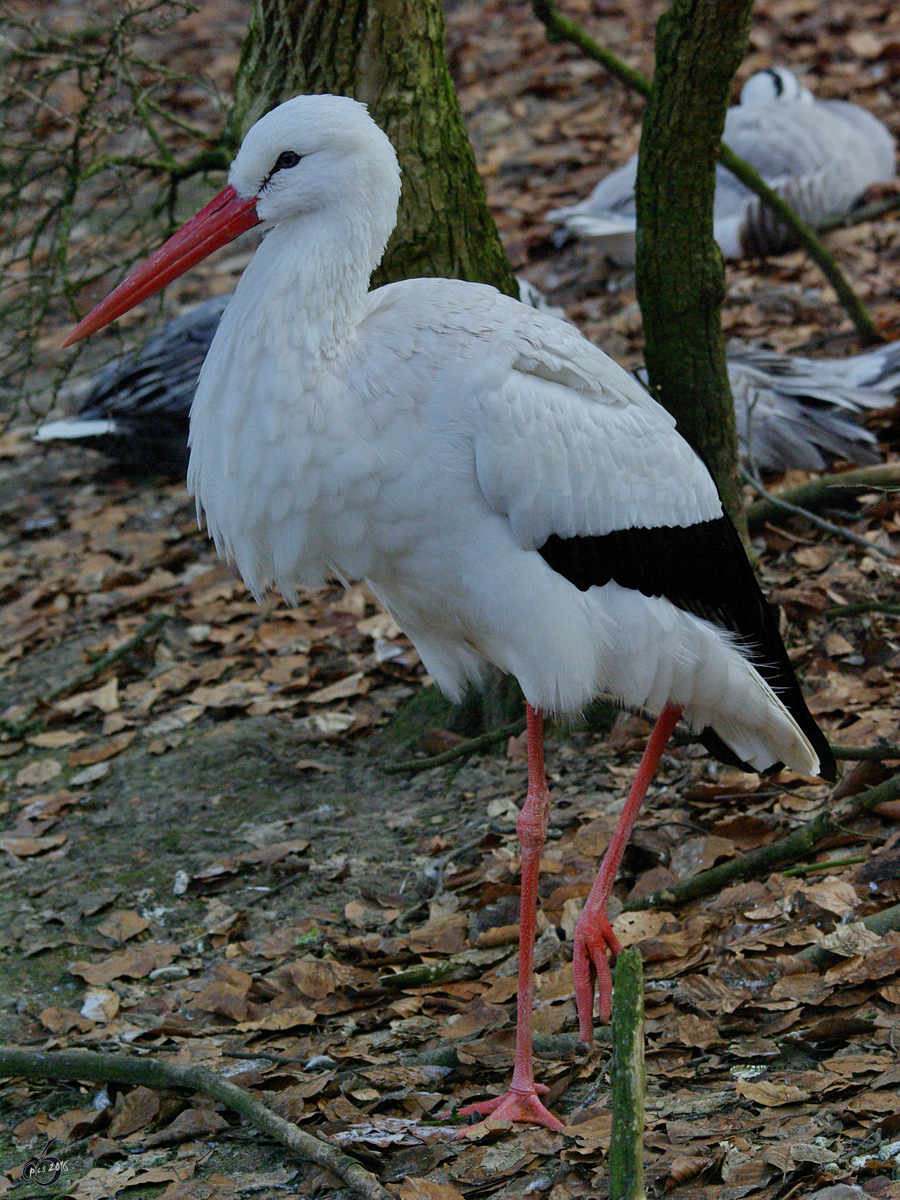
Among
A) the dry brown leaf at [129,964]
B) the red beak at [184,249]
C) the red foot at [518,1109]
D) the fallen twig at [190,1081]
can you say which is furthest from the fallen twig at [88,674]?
the red foot at [518,1109]

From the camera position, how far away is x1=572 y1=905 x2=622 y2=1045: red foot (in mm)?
3105

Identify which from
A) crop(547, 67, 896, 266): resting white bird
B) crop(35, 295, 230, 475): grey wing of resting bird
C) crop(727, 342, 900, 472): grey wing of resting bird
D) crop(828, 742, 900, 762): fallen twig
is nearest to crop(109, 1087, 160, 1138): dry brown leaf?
crop(828, 742, 900, 762): fallen twig

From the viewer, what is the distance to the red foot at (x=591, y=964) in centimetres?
311

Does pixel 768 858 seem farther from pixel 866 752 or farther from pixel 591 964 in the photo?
pixel 591 964

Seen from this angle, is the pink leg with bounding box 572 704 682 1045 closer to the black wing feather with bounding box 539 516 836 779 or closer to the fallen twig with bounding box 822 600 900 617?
the black wing feather with bounding box 539 516 836 779


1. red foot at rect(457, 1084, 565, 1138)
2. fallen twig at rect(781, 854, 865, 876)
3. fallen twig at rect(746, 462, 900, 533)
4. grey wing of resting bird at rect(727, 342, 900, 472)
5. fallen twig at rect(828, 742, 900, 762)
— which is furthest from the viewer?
grey wing of resting bird at rect(727, 342, 900, 472)

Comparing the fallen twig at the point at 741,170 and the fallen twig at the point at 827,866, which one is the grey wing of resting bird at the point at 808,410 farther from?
the fallen twig at the point at 827,866

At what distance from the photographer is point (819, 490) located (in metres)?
4.57

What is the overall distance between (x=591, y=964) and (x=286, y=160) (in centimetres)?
201

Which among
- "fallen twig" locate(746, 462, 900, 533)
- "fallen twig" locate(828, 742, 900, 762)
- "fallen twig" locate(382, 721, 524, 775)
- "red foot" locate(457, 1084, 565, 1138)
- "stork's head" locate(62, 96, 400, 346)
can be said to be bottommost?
"red foot" locate(457, 1084, 565, 1138)

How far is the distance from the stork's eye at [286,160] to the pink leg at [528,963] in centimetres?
139

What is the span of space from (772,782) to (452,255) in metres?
1.84

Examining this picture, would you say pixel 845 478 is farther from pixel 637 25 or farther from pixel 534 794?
pixel 637 25

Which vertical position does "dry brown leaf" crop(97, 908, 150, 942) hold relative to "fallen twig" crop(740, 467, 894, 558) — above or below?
below
